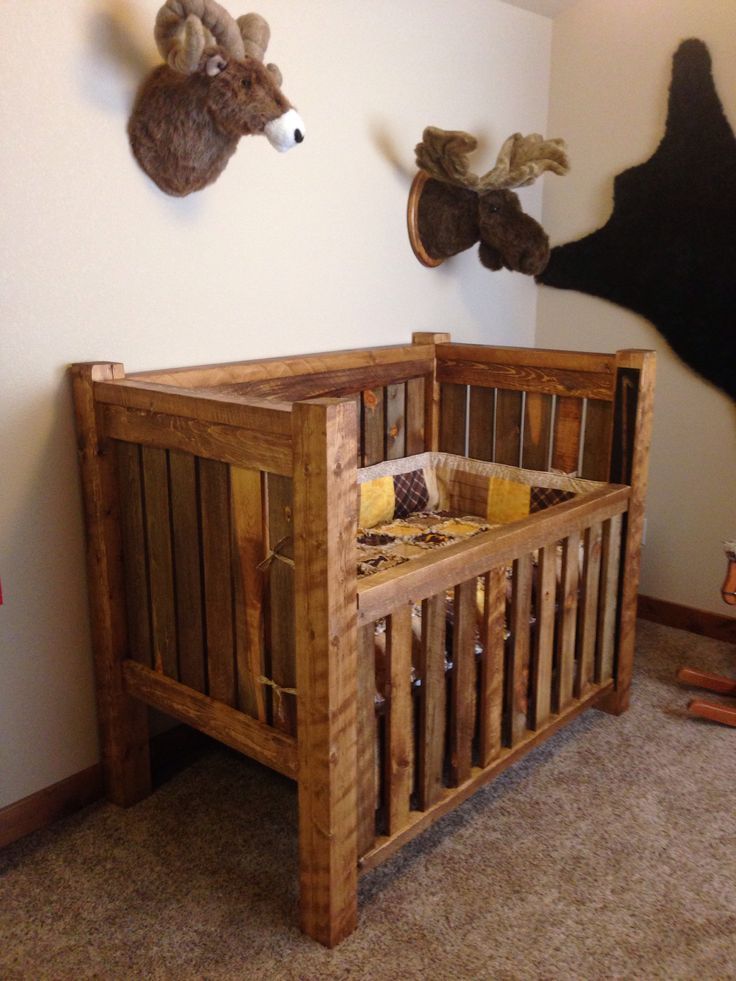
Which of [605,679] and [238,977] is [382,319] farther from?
[238,977]

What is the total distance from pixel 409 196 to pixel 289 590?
151 cm

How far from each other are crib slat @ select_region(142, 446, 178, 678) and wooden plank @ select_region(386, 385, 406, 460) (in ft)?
3.05

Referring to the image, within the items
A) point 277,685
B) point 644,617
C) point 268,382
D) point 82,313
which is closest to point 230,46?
point 82,313

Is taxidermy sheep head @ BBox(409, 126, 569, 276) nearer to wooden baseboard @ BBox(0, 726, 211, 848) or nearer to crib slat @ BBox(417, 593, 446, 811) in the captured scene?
crib slat @ BBox(417, 593, 446, 811)

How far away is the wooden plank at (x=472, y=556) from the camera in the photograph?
60.4 inches

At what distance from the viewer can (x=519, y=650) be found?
75.8 inches

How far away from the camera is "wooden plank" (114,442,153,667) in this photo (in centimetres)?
180

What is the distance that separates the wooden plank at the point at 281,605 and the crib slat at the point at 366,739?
12cm

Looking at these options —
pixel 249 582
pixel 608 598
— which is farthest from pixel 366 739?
pixel 608 598

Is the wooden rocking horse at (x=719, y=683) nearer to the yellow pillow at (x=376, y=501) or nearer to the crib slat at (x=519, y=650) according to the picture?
the crib slat at (x=519, y=650)

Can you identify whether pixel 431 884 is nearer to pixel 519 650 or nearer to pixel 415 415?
pixel 519 650

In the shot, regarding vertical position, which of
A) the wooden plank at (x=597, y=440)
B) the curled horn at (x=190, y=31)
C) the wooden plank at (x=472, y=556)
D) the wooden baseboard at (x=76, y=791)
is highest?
the curled horn at (x=190, y=31)

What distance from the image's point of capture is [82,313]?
1817mm

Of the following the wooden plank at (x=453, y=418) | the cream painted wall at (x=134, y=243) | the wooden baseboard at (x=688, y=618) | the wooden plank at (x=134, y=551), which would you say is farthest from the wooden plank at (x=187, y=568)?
the wooden baseboard at (x=688, y=618)
